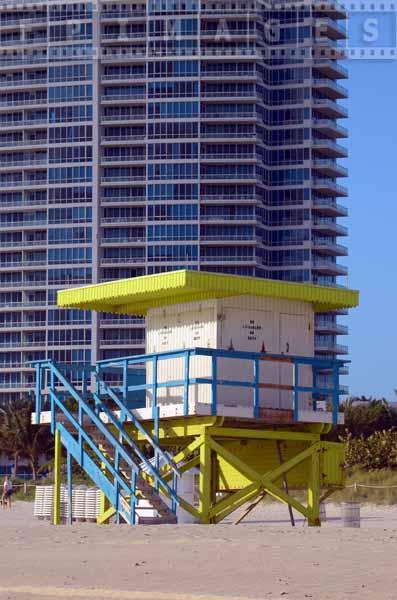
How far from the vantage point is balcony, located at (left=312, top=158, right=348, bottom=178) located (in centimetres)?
15088

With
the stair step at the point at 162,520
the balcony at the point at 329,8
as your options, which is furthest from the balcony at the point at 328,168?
the stair step at the point at 162,520

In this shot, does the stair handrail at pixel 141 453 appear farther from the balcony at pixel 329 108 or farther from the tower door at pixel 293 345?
the balcony at pixel 329 108

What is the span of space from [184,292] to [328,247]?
124733 mm

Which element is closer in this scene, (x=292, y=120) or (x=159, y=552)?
(x=159, y=552)

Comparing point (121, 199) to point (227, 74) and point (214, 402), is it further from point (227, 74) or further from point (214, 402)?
point (214, 402)

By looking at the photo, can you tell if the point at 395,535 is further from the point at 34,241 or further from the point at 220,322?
the point at 34,241

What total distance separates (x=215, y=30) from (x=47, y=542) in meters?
138

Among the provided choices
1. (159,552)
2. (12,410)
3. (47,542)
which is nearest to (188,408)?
(47,542)

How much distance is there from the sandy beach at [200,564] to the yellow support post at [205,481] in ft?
16.0

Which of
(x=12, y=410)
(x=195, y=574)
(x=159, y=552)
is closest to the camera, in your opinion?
(x=195, y=574)

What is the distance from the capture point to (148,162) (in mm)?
147625

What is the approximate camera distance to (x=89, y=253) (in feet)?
482

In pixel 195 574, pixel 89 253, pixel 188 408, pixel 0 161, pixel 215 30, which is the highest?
pixel 215 30

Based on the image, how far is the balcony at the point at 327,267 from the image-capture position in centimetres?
14862
